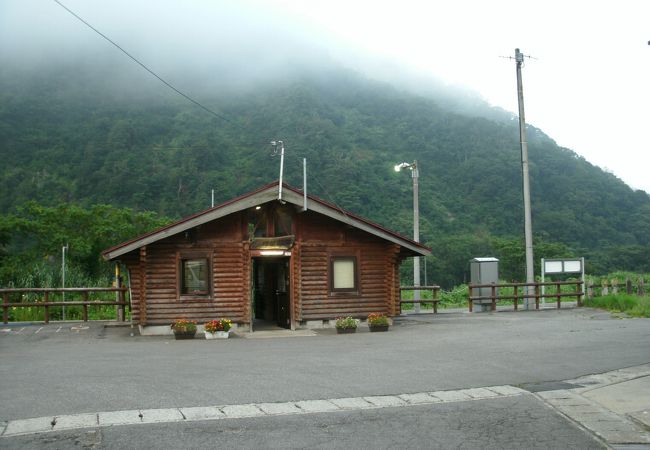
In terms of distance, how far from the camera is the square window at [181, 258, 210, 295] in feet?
58.7

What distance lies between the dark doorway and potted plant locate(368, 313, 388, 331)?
2.34m

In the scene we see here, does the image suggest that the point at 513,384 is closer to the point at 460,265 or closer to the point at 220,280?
the point at 220,280

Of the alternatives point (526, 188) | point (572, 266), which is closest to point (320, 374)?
point (526, 188)

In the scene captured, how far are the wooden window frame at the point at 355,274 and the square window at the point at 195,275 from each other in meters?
3.25

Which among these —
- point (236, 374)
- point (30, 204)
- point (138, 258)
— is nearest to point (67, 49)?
point (30, 204)

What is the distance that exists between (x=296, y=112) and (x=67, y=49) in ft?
170

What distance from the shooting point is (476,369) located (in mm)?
10922

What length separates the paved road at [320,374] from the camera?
7.03 metres

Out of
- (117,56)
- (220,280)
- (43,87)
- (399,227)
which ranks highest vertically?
(117,56)

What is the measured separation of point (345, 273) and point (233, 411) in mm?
11130

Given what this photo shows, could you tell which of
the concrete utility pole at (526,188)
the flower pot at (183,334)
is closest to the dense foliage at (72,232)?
the flower pot at (183,334)

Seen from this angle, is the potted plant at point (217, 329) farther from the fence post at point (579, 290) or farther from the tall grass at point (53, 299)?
the fence post at point (579, 290)

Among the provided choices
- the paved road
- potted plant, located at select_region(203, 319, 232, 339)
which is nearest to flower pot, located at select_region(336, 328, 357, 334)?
the paved road

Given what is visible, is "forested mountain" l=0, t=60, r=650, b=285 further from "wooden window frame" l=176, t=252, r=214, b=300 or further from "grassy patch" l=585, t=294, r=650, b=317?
"wooden window frame" l=176, t=252, r=214, b=300
